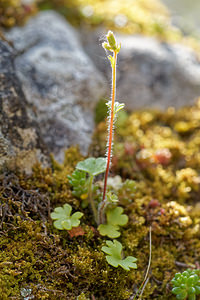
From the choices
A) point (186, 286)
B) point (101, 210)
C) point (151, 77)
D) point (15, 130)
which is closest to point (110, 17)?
point (151, 77)

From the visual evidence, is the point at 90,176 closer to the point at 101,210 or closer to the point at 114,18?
the point at 101,210

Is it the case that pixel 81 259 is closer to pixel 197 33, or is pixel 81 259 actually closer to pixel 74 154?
pixel 74 154

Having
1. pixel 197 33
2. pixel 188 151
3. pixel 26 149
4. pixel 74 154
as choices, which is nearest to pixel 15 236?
pixel 26 149

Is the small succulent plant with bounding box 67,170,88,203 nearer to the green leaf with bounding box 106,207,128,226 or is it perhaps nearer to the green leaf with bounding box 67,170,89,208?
the green leaf with bounding box 67,170,89,208

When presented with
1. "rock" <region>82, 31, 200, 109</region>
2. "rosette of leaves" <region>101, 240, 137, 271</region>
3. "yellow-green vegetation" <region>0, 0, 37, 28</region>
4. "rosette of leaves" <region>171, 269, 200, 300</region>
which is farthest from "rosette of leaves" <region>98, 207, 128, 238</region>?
"yellow-green vegetation" <region>0, 0, 37, 28</region>

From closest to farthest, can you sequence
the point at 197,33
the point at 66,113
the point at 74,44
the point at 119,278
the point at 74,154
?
the point at 119,278 < the point at 74,154 < the point at 66,113 < the point at 74,44 < the point at 197,33

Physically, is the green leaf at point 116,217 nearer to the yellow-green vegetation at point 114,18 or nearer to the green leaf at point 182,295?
the green leaf at point 182,295
